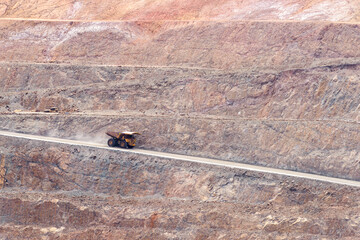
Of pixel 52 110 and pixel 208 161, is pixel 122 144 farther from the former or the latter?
pixel 52 110

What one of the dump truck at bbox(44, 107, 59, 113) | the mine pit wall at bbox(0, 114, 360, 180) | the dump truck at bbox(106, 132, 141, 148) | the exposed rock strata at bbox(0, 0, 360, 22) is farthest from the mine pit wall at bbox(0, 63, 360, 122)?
the exposed rock strata at bbox(0, 0, 360, 22)

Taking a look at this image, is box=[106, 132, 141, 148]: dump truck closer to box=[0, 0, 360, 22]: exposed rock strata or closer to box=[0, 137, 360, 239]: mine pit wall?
box=[0, 137, 360, 239]: mine pit wall

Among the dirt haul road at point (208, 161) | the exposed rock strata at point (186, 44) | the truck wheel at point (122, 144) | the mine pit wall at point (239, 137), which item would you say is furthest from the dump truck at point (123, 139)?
the exposed rock strata at point (186, 44)

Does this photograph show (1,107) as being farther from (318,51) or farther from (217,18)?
(318,51)

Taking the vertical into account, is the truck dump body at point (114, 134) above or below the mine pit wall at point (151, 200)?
above

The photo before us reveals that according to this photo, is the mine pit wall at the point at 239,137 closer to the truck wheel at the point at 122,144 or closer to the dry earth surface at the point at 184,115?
the dry earth surface at the point at 184,115

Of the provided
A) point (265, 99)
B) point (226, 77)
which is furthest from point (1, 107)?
point (265, 99)

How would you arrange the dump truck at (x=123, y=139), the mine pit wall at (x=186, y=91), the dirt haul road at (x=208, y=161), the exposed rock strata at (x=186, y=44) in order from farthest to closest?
the exposed rock strata at (x=186, y=44) < the mine pit wall at (x=186, y=91) < the dump truck at (x=123, y=139) < the dirt haul road at (x=208, y=161)
